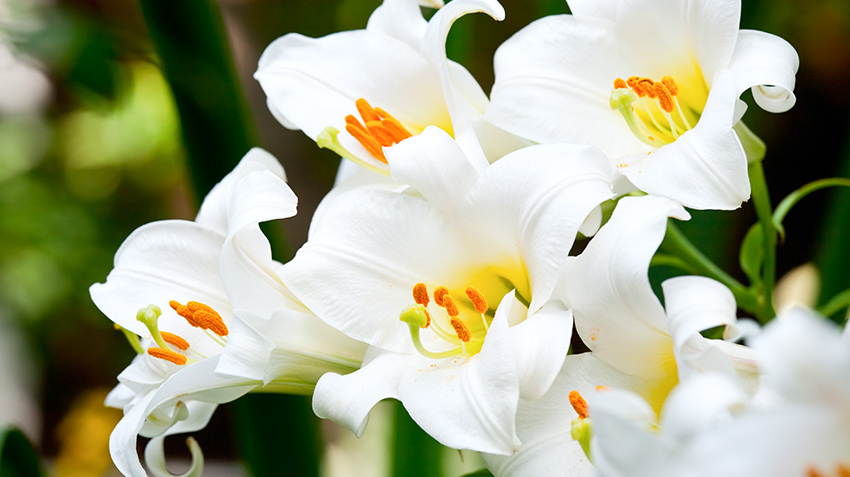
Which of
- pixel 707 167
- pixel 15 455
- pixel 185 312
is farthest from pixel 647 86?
pixel 15 455

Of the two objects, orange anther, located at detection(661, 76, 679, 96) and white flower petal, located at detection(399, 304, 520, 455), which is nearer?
white flower petal, located at detection(399, 304, 520, 455)

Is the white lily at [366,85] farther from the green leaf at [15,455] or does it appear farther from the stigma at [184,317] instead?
the green leaf at [15,455]

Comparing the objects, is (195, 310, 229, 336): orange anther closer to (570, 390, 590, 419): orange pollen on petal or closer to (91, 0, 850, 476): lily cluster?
(91, 0, 850, 476): lily cluster

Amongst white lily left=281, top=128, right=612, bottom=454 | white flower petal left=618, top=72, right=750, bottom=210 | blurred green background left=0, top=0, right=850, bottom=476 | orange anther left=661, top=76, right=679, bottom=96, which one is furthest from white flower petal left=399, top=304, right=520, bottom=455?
blurred green background left=0, top=0, right=850, bottom=476

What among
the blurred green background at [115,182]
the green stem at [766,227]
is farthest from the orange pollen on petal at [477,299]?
the blurred green background at [115,182]

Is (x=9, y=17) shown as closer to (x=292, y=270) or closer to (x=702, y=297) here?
(x=292, y=270)

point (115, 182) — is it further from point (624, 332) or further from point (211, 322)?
point (624, 332)

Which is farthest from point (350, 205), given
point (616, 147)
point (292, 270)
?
point (616, 147)
